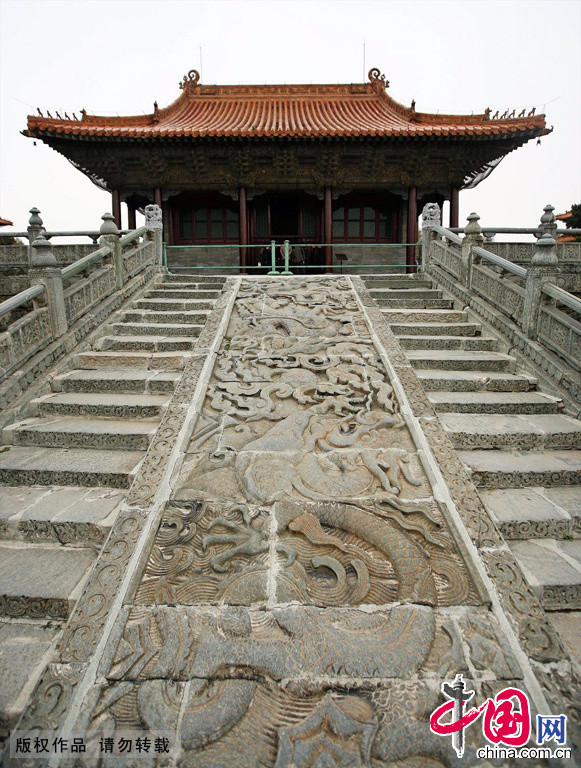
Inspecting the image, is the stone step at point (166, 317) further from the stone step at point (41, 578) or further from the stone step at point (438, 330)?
the stone step at point (41, 578)

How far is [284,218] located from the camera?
12531 mm

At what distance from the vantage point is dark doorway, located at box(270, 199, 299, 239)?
40.7ft

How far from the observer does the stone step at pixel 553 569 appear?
2465 mm

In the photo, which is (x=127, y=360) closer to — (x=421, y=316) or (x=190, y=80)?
(x=421, y=316)

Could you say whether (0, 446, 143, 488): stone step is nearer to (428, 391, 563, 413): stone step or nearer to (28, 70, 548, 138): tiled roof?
(428, 391, 563, 413): stone step

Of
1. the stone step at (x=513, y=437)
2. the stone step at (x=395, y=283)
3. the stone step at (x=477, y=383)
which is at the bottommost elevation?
the stone step at (x=513, y=437)

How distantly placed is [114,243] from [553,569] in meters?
6.74

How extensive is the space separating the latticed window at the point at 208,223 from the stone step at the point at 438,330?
8.02 meters

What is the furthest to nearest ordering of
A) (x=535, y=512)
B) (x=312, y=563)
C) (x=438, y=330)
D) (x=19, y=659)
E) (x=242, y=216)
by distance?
(x=242, y=216) < (x=438, y=330) < (x=535, y=512) < (x=312, y=563) < (x=19, y=659)

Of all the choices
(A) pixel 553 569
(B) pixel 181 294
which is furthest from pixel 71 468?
(B) pixel 181 294

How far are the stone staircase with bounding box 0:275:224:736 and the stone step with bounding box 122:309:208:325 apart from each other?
0.25m

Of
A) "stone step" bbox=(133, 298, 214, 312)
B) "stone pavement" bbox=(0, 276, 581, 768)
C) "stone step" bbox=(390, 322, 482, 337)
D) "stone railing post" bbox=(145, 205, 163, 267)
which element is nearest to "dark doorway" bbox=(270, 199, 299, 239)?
"stone railing post" bbox=(145, 205, 163, 267)

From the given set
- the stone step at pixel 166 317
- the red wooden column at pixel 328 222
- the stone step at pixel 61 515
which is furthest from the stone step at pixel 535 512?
the red wooden column at pixel 328 222

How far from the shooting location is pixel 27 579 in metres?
2.60
